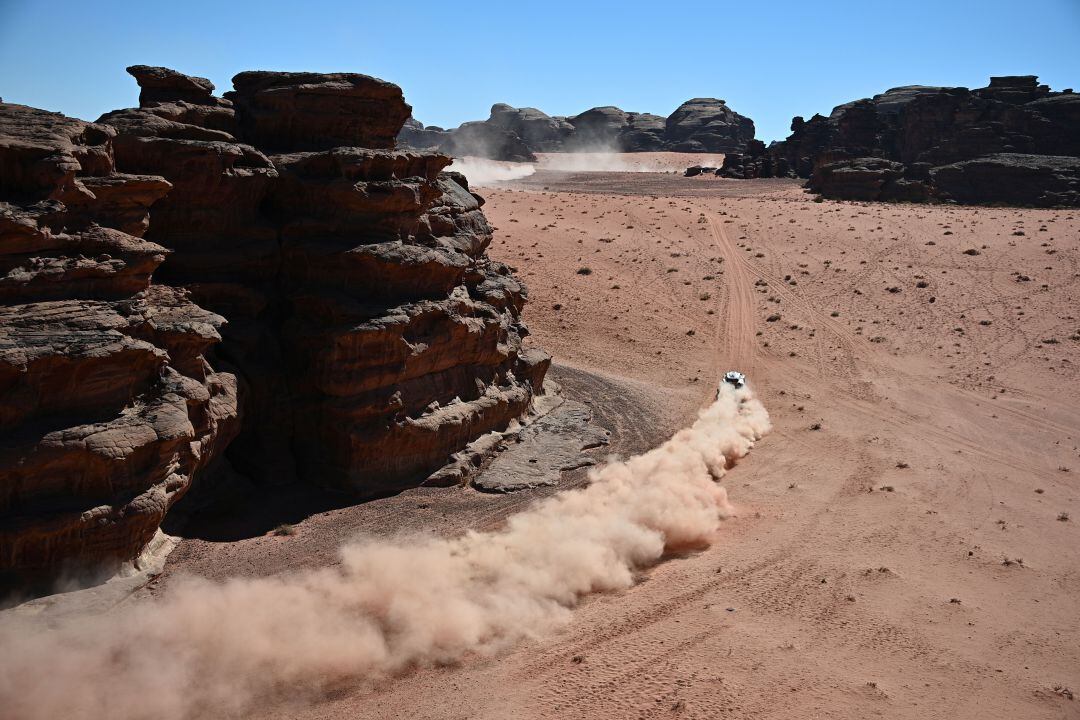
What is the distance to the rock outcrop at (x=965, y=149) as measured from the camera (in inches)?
2345

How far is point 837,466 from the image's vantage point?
71.1ft

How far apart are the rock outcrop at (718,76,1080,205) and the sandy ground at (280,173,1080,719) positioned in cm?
898

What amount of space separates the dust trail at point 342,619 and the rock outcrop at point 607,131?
334 feet

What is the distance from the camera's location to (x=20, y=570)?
1204cm

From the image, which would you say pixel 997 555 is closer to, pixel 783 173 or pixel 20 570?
pixel 20 570

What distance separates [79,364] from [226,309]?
213 inches

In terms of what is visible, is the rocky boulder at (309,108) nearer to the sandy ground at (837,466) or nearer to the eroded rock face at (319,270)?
the eroded rock face at (319,270)

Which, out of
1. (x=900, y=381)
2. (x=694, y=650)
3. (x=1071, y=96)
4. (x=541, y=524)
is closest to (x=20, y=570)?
(x=541, y=524)

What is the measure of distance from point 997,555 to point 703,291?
2268cm

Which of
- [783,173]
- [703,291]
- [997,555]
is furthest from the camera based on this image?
[783,173]

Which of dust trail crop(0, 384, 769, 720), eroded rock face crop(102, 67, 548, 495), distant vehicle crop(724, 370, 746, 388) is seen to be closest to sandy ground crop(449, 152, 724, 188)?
distant vehicle crop(724, 370, 746, 388)

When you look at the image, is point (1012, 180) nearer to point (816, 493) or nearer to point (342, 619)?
point (816, 493)

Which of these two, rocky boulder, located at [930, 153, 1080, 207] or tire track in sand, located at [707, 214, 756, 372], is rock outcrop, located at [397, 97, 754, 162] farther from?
tire track in sand, located at [707, 214, 756, 372]

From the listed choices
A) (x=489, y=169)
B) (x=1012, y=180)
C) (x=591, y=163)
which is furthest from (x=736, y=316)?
(x=591, y=163)
